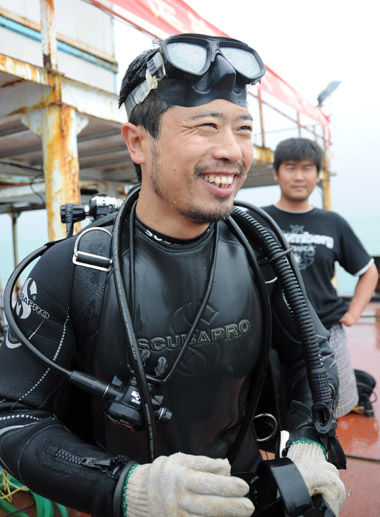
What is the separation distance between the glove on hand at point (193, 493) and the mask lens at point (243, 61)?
1.19 m

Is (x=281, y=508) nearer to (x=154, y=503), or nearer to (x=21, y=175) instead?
(x=154, y=503)

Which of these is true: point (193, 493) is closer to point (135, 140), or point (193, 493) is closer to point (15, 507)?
point (135, 140)

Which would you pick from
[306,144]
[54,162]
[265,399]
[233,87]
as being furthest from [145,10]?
[265,399]

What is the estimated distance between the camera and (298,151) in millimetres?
3094

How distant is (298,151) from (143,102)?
6.28 ft

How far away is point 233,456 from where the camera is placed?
5.14 ft

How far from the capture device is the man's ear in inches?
58.1

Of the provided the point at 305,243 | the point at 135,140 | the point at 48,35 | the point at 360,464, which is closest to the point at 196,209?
the point at 135,140

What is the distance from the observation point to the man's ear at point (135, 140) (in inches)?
58.1

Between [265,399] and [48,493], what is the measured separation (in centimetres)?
92

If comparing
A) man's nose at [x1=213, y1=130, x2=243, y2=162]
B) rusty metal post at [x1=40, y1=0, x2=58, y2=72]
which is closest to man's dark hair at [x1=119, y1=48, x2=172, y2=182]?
man's nose at [x1=213, y1=130, x2=243, y2=162]

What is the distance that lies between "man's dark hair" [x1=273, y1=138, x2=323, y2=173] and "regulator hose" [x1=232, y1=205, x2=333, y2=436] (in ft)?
5.37

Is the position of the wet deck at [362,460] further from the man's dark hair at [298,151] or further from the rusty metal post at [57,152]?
the rusty metal post at [57,152]

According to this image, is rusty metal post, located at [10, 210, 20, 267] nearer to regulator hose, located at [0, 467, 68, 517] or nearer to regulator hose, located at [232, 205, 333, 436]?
regulator hose, located at [0, 467, 68, 517]
